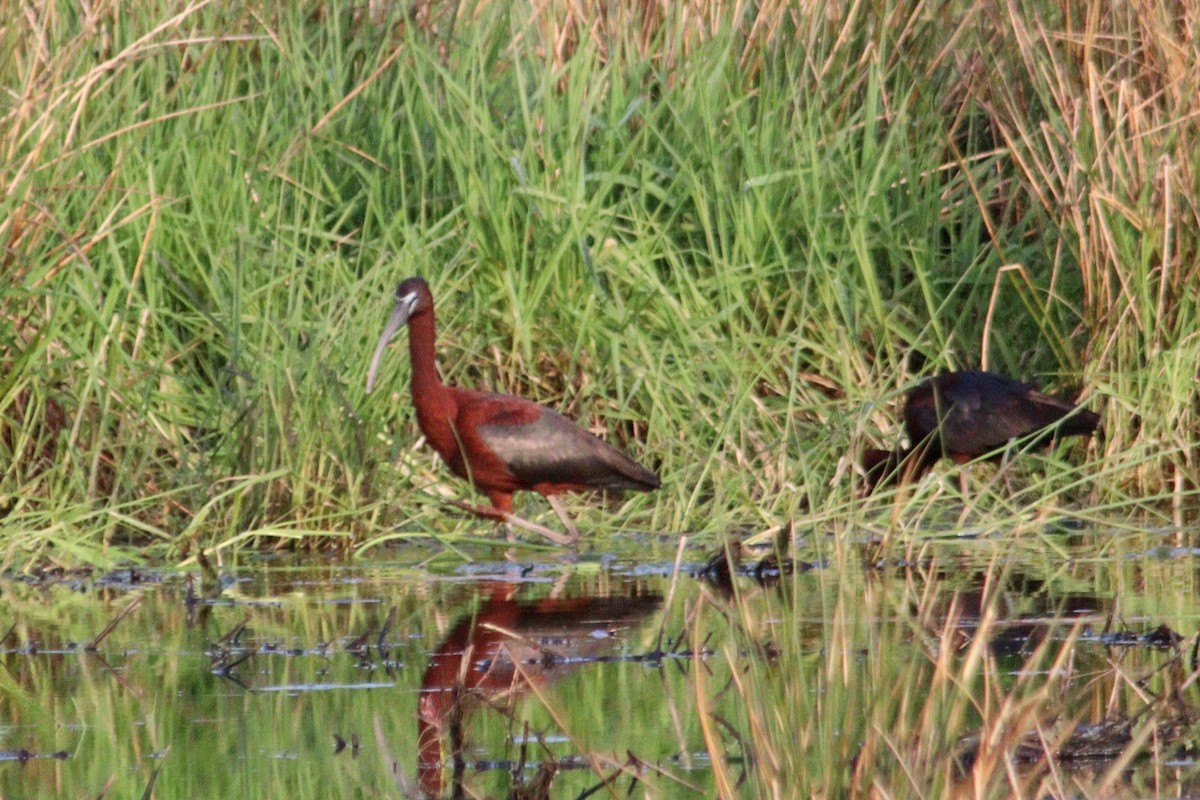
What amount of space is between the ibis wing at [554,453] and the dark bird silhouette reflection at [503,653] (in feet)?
3.06

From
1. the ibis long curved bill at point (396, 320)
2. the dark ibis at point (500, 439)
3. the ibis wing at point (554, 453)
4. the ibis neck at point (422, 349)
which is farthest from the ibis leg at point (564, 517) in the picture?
the ibis long curved bill at point (396, 320)

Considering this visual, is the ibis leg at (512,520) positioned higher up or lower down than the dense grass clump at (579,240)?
lower down

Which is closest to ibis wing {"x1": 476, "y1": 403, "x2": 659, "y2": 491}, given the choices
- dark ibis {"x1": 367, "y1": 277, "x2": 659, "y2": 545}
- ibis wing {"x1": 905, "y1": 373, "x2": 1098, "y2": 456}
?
dark ibis {"x1": 367, "y1": 277, "x2": 659, "y2": 545}

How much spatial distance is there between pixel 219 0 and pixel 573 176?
5.82ft

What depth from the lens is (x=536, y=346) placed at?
8.52m

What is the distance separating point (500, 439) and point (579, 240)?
50.8 inches

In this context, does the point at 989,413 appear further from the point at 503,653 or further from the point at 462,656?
the point at 462,656

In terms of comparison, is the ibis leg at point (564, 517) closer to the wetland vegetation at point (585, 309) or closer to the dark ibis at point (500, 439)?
the dark ibis at point (500, 439)

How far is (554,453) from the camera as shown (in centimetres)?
747

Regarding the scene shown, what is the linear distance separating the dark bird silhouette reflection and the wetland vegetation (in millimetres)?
62

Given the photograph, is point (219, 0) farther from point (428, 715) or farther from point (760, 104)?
point (428, 715)

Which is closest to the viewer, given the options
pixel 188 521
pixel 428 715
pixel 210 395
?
pixel 428 715

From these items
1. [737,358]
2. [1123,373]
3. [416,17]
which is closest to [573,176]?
[737,358]

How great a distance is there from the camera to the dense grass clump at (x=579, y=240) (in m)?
7.33
